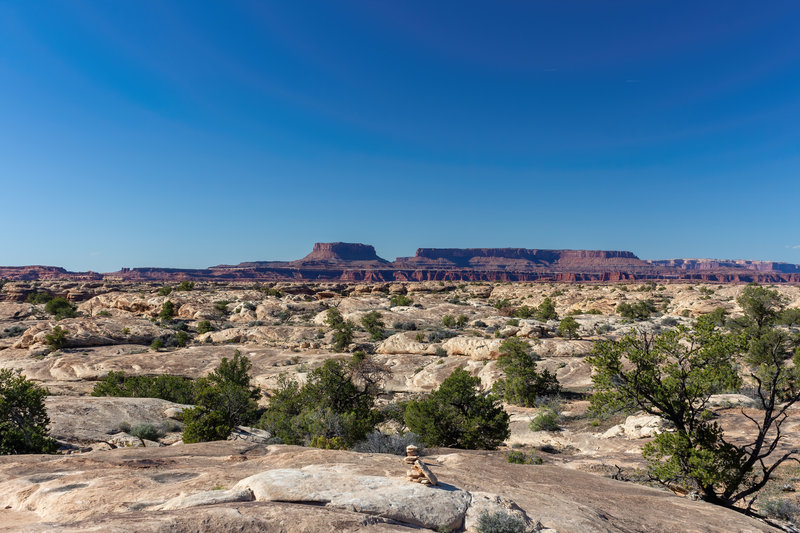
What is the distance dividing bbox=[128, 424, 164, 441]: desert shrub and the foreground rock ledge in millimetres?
6872

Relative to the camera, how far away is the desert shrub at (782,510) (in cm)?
1030

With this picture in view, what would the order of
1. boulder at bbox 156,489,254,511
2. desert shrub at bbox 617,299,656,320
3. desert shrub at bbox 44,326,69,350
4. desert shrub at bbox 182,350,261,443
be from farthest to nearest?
1. desert shrub at bbox 617,299,656,320
2. desert shrub at bbox 44,326,69,350
3. desert shrub at bbox 182,350,261,443
4. boulder at bbox 156,489,254,511

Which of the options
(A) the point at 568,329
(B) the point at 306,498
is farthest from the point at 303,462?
(A) the point at 568,329

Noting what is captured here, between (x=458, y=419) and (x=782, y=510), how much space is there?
35.8ft

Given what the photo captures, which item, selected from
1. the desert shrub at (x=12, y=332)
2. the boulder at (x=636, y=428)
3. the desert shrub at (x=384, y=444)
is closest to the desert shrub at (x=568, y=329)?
the boulder at (x=636, y=428)

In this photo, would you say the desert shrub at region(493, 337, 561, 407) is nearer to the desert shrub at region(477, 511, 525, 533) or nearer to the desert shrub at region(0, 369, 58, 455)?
the desert shrub at region(477, 511, 525, 533)

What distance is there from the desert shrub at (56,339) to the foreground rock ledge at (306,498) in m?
34.5

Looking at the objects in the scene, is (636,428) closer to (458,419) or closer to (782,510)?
(458,419)

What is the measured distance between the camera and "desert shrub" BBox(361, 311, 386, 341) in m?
47.3

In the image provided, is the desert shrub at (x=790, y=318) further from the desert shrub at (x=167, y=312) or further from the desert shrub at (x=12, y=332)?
the desert shrub at (x=12, y=332)

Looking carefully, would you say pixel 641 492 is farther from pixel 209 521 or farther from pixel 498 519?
pixel 209 521

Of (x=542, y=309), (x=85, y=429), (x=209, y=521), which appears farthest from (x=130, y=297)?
(x=209, y=521)

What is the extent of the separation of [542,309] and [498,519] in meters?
56.1

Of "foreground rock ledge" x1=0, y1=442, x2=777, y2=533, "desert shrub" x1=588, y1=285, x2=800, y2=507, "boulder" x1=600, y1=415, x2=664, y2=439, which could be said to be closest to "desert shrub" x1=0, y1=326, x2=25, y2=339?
"foreground rock ledge" x1=0, y1=442, x2=777, y2=533
